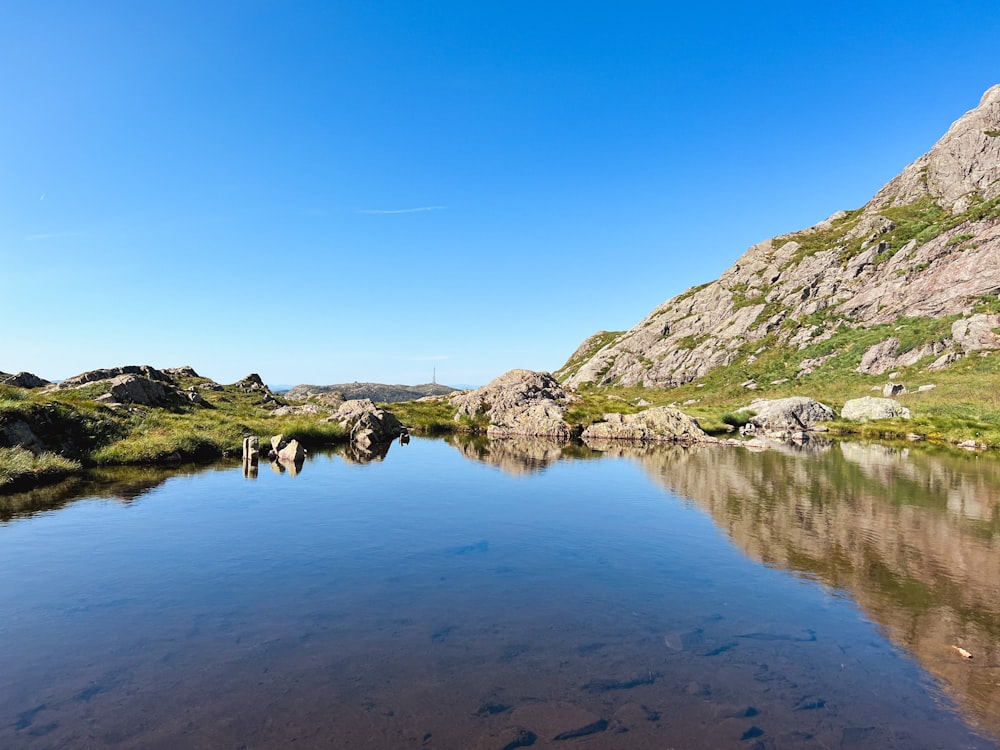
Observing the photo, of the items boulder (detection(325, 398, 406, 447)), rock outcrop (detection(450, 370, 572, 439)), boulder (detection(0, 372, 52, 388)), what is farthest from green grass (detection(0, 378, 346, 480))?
rock outcrop (detection(450, 370, 572, 439))

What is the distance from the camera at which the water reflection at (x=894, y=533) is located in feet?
45.5

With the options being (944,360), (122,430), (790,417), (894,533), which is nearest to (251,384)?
(122,430)

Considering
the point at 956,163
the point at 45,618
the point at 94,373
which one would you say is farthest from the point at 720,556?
the point at 956,163

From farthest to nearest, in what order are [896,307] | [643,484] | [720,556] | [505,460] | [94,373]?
[896,307]
[94,373]
[505,460]
[643,484]
[720,556]

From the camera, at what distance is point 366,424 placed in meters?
65.4

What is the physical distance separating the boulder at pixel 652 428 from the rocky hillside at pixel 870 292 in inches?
2064

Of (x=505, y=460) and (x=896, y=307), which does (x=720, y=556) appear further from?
(x=896, y=307)

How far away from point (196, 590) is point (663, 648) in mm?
13574

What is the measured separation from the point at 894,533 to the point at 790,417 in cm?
5691

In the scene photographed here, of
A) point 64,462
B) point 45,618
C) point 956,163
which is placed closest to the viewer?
point 45,618

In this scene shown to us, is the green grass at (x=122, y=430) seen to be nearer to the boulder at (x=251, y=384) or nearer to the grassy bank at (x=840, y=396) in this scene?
the grassy bank at (x=840, y=396)

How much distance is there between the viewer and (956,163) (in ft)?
482

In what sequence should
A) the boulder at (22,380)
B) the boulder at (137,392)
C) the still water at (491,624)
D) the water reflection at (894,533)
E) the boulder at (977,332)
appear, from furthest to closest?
the boulder at (977,332), the boulder at (22,380), the boulder at (137,392), the water reflection at (894,533), the still water at (491,624)

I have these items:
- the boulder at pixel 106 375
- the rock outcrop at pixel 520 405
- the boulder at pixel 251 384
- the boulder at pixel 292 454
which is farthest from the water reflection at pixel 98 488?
the boulder at pixel 251 384
